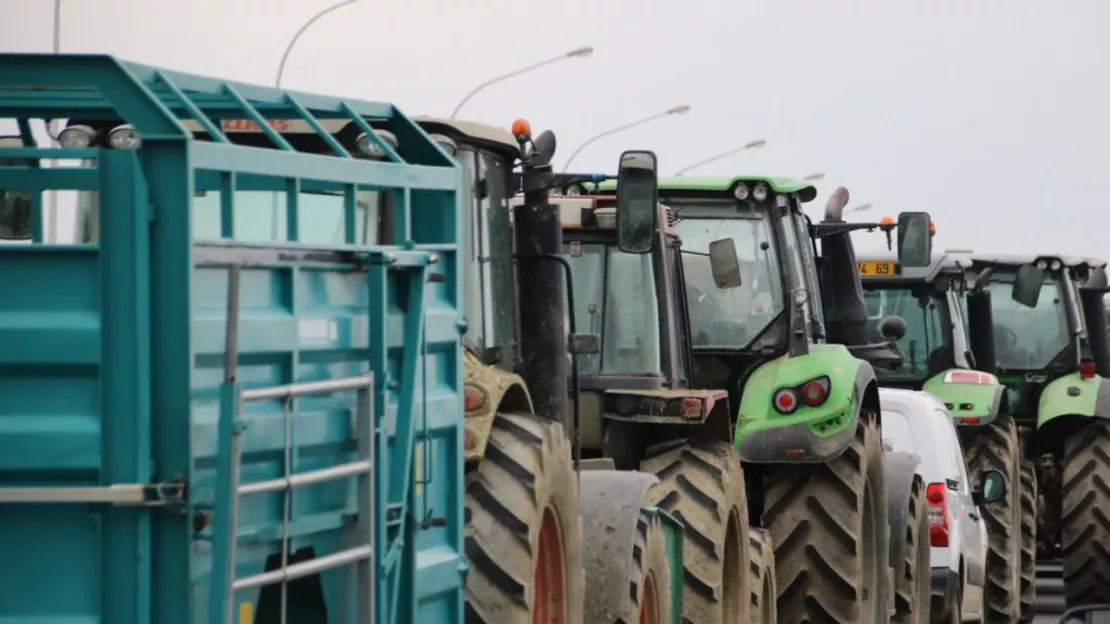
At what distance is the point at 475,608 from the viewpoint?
779 cm

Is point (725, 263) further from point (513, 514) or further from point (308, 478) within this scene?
point (308, 478)

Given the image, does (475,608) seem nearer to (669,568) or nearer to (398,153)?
(398,153)

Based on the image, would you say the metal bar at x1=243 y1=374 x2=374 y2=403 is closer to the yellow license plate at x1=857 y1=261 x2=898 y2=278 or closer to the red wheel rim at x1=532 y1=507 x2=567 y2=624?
the red wheel rim at x1=532 y1=507 x2=567 y2=624

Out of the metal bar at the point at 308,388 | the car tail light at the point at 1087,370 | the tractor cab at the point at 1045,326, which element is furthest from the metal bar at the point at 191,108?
the tractor cab at the point at 1045,326

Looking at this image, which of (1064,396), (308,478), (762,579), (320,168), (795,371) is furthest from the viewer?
(1064,396)

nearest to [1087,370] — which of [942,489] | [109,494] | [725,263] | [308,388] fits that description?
[942,489]

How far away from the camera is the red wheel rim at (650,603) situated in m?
10.3

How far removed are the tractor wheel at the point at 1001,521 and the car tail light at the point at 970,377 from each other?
Result: 42 centimetres

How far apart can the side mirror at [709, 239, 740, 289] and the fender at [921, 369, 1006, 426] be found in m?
6.83

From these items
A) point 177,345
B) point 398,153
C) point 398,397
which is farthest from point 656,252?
point 177,345

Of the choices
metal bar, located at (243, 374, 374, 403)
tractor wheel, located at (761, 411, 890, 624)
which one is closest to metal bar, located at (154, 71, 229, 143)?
metal bar, located at (243, 374, 374, 403)

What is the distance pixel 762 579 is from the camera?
12461 mm

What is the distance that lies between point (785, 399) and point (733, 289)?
3.31 feet

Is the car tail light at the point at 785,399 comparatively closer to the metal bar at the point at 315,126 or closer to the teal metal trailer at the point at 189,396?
the metal bar at the point at 315,126
